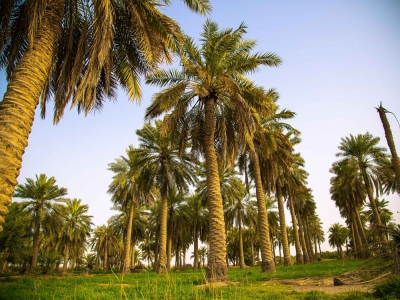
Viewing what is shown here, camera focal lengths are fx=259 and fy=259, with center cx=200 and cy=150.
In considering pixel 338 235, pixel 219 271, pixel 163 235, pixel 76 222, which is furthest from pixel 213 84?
pixel 338 235

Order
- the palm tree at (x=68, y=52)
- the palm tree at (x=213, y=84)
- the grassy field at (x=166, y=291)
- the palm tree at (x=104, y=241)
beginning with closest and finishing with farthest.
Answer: the grassy field at (x=166, y=291) < the palm tree at (x=68, y=52) < the palm tree at (x=213, y=84) < the palm tree at (x=104, y=241)

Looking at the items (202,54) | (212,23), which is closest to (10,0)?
(202,54)

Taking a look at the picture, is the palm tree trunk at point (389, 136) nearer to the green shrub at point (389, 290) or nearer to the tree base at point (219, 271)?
the green shrub at point (389, 290)

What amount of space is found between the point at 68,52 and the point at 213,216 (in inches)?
354

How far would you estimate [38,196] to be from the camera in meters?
31.6

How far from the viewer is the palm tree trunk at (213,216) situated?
37.0ft

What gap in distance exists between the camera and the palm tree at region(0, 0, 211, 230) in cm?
555

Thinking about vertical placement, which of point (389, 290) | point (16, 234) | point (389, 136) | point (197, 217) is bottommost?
point (389, 290)

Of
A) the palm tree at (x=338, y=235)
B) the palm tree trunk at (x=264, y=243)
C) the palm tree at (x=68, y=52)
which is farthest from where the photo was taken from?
the palm tree at (x=338, y=235)

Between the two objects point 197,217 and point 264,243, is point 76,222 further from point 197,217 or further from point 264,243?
point 264,243

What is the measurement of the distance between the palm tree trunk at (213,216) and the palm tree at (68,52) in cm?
474

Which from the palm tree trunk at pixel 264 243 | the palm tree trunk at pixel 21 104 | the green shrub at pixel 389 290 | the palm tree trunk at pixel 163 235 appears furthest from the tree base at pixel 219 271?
the palm tree trunk at pixel 163 235

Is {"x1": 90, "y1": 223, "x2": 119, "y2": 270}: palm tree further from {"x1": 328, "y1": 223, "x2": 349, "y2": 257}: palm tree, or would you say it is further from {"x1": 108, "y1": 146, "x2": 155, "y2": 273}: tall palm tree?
{"x1": 328, "y1": 223, "x2": 349, "y2": 257}: palm tree

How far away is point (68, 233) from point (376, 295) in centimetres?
4521
